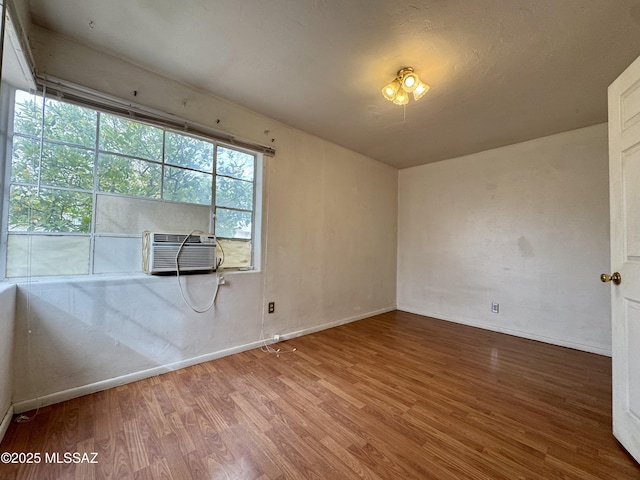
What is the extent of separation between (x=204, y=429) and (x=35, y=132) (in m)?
2.17

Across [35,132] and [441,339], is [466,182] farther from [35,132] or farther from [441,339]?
[35,132]

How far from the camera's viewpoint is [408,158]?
3984 millimetres

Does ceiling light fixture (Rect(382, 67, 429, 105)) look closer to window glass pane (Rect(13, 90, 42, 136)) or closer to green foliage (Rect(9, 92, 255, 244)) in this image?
green foliage (Rect(9, 92, 255, 244))

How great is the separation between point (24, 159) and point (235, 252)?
5.13 ft

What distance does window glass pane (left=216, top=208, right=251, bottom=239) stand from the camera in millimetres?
2525

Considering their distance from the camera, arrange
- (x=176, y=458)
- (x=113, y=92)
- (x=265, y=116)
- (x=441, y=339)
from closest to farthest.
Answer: (x=176, y=458), (x=113, y=92), (x=265, y=116), (x=441, y=339)

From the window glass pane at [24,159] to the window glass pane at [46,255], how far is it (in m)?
0.38

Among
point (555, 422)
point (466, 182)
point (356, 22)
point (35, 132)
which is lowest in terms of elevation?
point (555, 422)

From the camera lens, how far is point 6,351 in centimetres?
145

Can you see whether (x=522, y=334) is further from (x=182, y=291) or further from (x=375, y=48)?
(x=182, y=291)

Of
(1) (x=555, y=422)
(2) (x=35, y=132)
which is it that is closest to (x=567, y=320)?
(1) (x=555, y=422)

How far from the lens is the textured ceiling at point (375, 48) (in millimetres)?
1508

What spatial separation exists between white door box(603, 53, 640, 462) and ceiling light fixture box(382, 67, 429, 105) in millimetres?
1129

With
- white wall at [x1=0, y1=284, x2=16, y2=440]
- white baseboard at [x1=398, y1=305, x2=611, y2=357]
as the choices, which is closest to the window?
white wall at [x1=0, y1=284, x2=16, y2=440]
